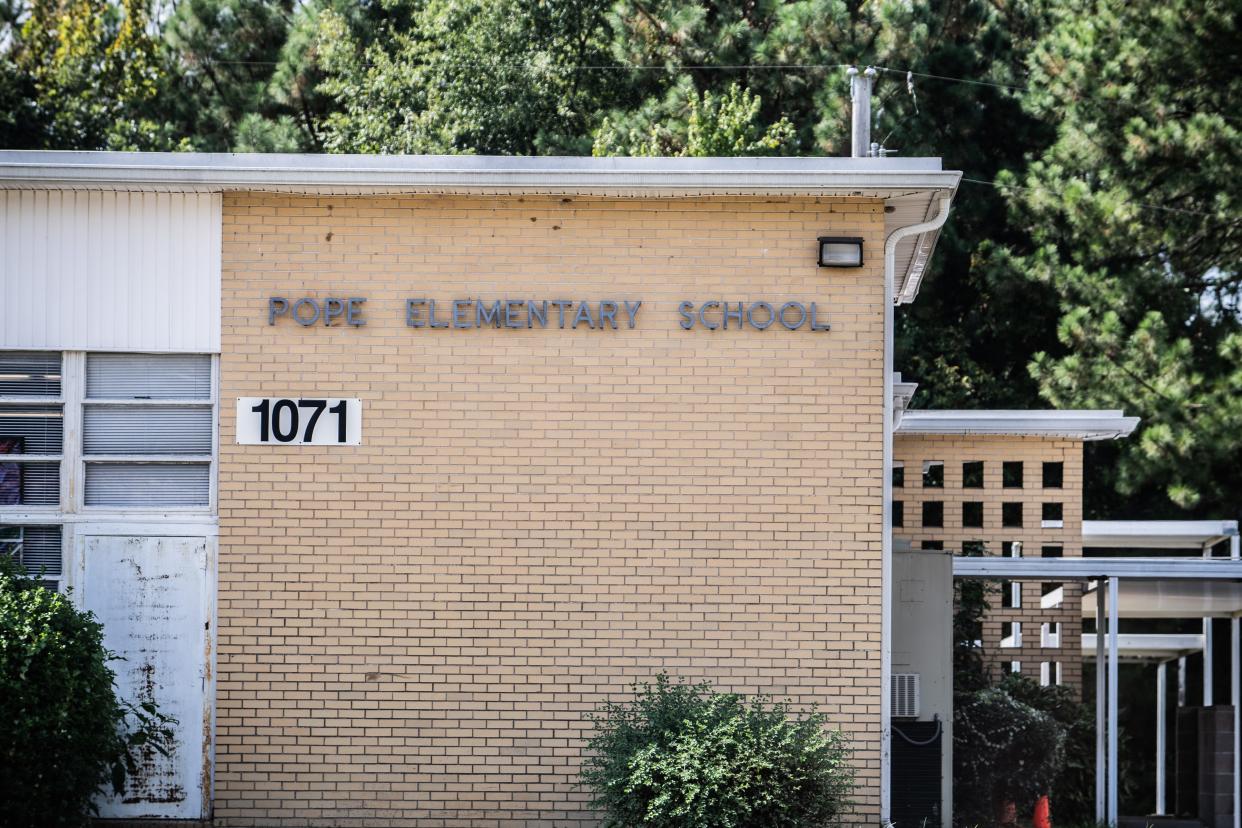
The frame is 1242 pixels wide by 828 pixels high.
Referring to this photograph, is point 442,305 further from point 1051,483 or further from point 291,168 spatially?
point 1051,483

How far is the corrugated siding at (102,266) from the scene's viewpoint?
39.8 ft

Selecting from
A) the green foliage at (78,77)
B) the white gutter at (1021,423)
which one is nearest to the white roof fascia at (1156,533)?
the white gutter at (1021,423)

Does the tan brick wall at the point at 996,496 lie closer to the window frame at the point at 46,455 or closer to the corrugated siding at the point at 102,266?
the corrugated siding at the point at 102,266

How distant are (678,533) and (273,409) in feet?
9.99

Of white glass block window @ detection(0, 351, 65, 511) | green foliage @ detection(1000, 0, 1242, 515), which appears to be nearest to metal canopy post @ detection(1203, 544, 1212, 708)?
green foliage @ detection(1000, 0, 1242, 515)

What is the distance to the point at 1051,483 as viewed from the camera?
1927 cm

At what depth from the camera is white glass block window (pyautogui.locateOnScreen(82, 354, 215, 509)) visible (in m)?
12.2

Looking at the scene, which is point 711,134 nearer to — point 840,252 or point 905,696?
point 840,252

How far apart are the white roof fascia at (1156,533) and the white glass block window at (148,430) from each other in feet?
38.7

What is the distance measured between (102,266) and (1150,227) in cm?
1808

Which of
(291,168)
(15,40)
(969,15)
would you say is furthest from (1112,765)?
(15,40)

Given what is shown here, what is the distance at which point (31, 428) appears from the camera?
12.3m

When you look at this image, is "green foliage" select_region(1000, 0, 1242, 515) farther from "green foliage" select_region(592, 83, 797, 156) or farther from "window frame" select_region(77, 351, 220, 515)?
"window frame" select_region(77, 351, 220, 515)

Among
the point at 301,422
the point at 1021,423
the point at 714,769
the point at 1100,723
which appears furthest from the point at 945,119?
the point at 714,769
